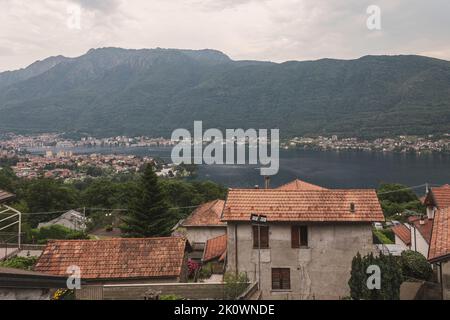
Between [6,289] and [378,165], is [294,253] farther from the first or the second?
[378,165]

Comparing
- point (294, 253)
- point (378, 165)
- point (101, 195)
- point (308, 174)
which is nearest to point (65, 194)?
point (101, 195)

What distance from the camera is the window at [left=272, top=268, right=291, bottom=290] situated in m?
16.1

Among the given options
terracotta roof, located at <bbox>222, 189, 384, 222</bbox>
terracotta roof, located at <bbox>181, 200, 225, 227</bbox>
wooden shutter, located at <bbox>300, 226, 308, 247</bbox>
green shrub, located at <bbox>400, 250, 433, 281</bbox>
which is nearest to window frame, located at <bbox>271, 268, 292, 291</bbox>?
wooden shutter, located at <bbox>300, 226, 308, 247</bbox>

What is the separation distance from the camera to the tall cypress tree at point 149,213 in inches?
1156

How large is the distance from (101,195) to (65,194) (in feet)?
17.1

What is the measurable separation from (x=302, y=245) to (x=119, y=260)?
6.31 metres

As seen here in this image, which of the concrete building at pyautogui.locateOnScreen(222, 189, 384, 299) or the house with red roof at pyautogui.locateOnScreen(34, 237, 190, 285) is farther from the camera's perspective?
the concrete building at pyautogui.locateOnScreen(222, 189, 384, 299)

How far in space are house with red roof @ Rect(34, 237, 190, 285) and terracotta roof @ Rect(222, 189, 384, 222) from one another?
242 cm

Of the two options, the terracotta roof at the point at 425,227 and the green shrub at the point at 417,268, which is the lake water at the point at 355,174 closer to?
the terracotta roof at the point at 425,227

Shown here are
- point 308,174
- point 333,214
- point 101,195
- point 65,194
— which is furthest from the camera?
point 308,174

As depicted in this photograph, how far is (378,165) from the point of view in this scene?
130 meters

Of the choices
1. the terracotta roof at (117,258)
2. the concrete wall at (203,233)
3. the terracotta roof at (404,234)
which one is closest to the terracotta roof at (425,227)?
the terracotta roof at (404,234)

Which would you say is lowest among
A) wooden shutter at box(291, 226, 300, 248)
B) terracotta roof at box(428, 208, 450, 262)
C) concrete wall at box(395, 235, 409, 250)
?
concrete wall at box(395, 235, 409, 250)

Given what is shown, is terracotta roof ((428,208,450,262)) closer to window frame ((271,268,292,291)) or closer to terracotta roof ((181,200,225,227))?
window frame ((271,268,292,291))
